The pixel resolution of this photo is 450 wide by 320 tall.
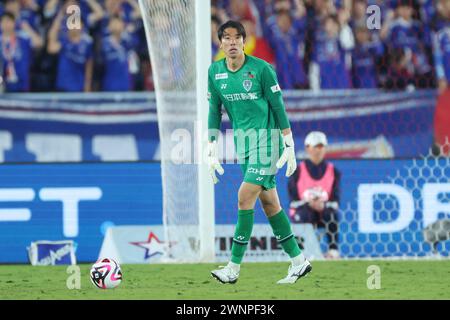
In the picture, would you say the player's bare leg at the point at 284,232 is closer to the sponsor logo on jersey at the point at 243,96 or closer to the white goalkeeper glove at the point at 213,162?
the white goalkeeper glove at the point at 213,162

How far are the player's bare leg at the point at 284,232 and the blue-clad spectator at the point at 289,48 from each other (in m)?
4.79

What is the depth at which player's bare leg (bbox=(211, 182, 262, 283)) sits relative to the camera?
8.47 meters

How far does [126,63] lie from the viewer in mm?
14047

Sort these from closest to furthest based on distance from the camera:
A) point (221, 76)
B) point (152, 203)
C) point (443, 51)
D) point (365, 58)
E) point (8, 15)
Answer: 1. point (221, 76)
2. point (152, 203)
3. point (365, 58)
4. point (443, 51)
5. point (8, 15)

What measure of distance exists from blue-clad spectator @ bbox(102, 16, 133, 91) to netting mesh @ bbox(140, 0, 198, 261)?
8.99ft

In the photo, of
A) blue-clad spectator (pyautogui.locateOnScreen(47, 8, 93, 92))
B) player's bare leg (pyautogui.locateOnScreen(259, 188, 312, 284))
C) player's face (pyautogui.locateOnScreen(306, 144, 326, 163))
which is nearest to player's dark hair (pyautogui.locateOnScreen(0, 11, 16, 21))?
blue-clad spectator (pyautogui.locateOnScreen(47, 8, 93, 92))

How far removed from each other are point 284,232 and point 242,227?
354 millimetres

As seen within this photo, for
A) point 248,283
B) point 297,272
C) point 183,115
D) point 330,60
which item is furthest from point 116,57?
point 297,272

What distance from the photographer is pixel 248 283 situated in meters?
8.89

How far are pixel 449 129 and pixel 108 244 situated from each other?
4064mm

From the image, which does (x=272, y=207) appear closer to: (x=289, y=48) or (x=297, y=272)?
(x=297, y=272)

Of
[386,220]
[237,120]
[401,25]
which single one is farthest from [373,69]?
[237,120]

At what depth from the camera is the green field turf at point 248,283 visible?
26.2 feet

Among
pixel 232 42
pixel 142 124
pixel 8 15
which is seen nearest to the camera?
pixel 232 42
